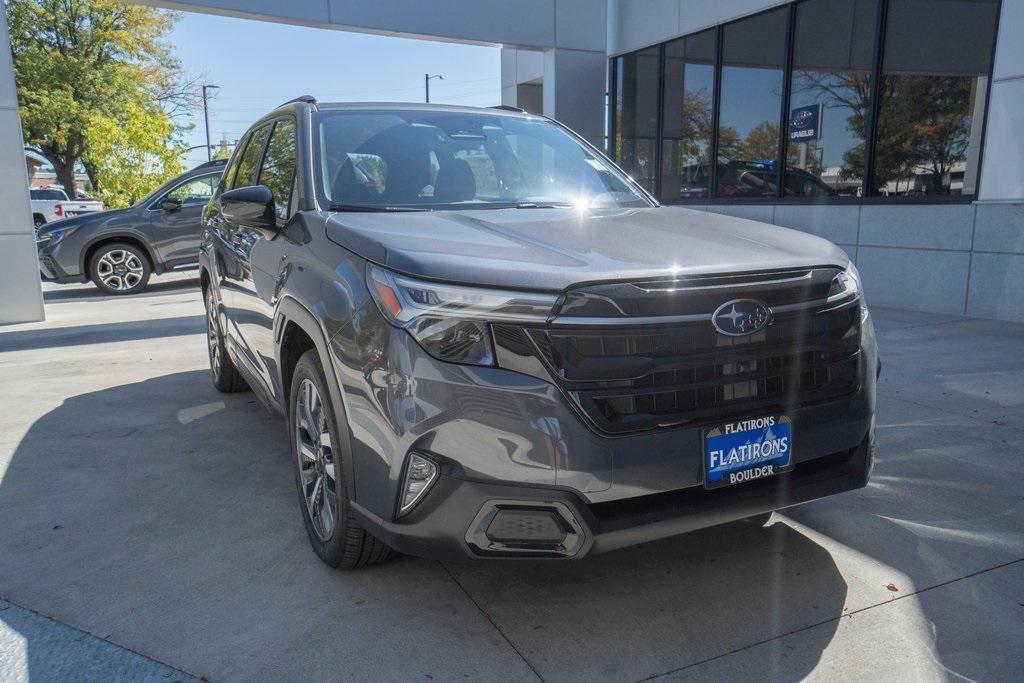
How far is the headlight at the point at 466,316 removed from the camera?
2.18m

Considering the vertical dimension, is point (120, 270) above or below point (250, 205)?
below

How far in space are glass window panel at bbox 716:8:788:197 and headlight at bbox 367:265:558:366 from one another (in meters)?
8.83

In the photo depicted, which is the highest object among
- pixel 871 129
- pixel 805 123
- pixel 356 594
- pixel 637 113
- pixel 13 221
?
pixel 637 113

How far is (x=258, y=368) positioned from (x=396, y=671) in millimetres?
1968

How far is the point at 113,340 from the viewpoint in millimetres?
7750

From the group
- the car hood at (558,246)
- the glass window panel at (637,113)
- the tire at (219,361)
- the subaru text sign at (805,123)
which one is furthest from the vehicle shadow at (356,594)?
the glass window panel at (637,113)

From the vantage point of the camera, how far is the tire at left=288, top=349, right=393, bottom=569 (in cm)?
263

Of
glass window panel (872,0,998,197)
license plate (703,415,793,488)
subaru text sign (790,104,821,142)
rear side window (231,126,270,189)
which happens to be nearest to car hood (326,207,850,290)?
license plate (703,415,793,488)

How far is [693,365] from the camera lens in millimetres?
2273

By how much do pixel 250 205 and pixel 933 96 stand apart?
7.60 m

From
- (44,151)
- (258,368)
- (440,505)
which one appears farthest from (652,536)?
(44,151)

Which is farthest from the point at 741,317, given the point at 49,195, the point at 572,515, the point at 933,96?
the point at 49,195

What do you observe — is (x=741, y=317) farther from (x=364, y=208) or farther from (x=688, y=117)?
(x=688, y=117)

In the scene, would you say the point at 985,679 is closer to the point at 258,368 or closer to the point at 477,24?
the point at 258,368
